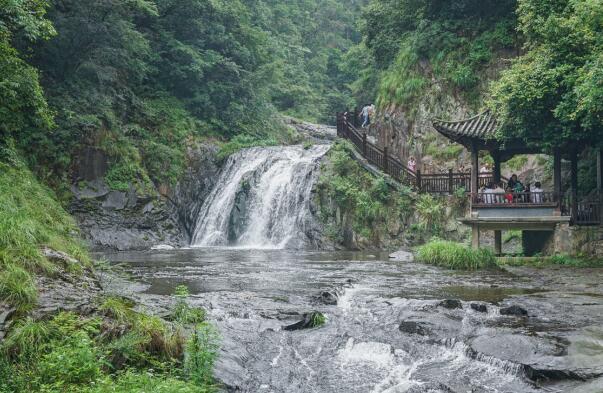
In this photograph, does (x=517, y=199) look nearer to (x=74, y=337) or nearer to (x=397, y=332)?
(x=397, y=332)

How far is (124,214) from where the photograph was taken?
26.1m

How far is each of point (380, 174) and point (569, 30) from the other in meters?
11.9

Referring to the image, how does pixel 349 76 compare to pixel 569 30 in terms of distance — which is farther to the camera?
pixel 349 76

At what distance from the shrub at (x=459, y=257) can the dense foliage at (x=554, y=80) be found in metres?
3.91

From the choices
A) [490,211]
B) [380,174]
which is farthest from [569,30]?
[380,174]

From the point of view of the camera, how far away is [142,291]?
12.3 metres

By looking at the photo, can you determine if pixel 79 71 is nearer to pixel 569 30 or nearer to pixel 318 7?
pixel 569 30

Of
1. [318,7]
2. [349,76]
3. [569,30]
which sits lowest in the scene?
[569,30]

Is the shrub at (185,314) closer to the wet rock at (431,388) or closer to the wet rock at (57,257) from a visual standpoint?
the wet rock at (57,257)

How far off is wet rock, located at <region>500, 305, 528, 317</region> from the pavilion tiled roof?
10.4 meters

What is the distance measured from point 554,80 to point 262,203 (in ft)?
49.0

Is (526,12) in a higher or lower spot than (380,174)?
higher

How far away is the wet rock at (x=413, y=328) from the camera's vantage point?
948cm

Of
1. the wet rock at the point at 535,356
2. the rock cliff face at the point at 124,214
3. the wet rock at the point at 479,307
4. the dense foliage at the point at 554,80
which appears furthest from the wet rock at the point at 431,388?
the rock cliff face at the point at 124,214
